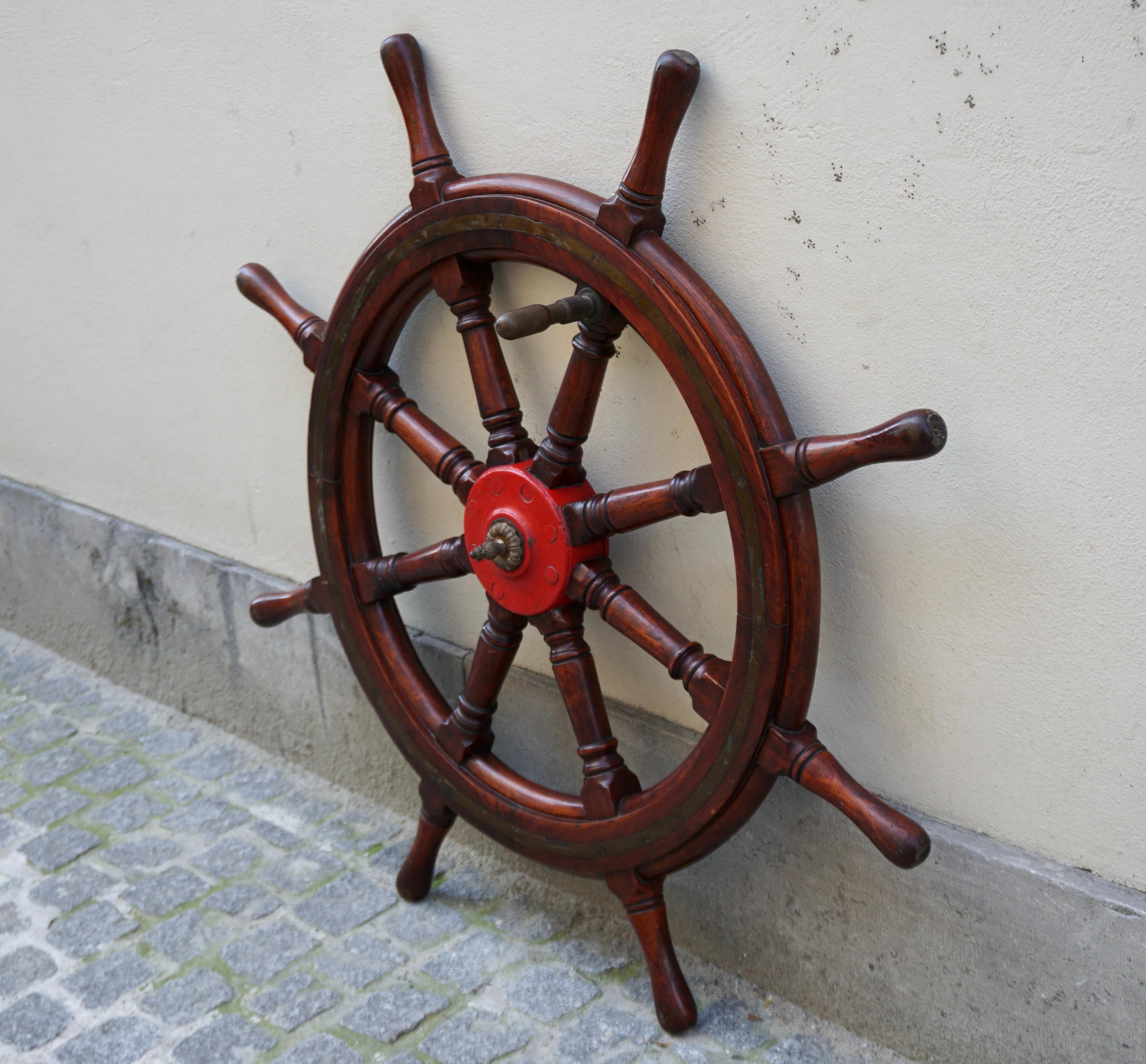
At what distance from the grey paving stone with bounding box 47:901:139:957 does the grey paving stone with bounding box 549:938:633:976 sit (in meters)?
0.87

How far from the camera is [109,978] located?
2.33 m

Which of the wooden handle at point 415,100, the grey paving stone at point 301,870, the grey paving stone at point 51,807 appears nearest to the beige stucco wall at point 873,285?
the wooden handle at point 415,100

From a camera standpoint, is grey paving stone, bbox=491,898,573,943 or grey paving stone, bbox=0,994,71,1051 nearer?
grey paving stone, bbox=0,994,71,1051

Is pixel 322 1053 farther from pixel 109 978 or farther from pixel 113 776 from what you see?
pixel 113 776

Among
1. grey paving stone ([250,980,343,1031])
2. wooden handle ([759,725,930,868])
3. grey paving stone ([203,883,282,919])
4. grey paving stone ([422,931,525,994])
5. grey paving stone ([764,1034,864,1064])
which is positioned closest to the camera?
wooden handle ([759,725,930,868])

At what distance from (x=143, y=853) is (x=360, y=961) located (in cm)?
67

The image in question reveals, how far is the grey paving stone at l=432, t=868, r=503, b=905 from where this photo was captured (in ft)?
8.43

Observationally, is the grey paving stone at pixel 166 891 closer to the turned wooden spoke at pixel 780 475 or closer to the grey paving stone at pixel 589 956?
the grey paving stone at pixel 589 956

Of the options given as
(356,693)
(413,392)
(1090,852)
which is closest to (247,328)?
(413,392)

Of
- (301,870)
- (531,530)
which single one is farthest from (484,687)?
(301,870)

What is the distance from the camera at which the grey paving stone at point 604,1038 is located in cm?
211

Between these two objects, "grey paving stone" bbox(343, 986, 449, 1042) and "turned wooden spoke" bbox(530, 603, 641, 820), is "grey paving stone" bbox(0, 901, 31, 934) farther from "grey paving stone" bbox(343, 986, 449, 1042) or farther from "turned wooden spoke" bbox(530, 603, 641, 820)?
"turned wooden spoke" bbox(530, 603, 641, 820)

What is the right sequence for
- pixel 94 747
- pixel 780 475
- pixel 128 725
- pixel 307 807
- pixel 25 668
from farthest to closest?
1. pixel 25 668
2. pixel 128 725
3. pixel 94 747
4. pixel 307 807
5. pixel 780 475

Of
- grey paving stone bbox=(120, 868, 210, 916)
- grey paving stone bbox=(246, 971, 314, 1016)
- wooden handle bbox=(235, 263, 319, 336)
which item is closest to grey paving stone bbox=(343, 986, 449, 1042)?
grey paving stone bbox=(246, 971, 314, 1016)
